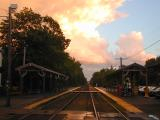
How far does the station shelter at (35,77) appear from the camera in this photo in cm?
6412

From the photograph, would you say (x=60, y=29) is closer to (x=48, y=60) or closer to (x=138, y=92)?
(x=48, y=60)

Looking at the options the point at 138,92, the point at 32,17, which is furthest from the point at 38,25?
the point at 138,92

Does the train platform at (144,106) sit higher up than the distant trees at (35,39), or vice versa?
the distant trees at (35,39)

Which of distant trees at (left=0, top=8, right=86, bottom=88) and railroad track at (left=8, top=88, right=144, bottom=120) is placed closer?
railroad track at (left=8, top=88, right=144, bottom=120)

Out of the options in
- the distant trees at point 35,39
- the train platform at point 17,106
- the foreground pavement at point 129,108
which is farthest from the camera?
the distant trees at point 35,39

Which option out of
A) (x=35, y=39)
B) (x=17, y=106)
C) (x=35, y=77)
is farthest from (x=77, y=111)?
(x=35, y=39)

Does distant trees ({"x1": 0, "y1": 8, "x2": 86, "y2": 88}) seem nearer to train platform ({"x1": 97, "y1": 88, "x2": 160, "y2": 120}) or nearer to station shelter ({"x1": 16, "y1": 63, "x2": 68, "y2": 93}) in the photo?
station shelter ({"x1": 16, "y1": 63, "x2": 68, "y2": 93})

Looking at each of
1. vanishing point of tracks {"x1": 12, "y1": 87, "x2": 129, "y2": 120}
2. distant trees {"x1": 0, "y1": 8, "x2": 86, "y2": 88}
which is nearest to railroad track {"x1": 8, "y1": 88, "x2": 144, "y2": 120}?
vanishing point of tracks {"x1": 12, "y1": 87, "x2": 129, "y2": 120}

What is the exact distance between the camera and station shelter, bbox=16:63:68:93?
64.1 metres

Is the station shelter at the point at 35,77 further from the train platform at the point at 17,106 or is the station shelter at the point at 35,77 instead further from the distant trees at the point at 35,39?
the train platform at the point at 17,106

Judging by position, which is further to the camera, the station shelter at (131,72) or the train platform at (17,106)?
the station shelter at (131,72)

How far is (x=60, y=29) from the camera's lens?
9538cm

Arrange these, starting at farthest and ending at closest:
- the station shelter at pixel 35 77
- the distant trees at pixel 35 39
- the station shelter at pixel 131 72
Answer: the distant trees at pixel 35 39 < the station shelter at pixel 35 77 < the station shelter at pixel 131 72

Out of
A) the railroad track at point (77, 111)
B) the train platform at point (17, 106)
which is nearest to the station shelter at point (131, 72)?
the train platform at point (17, 106)
